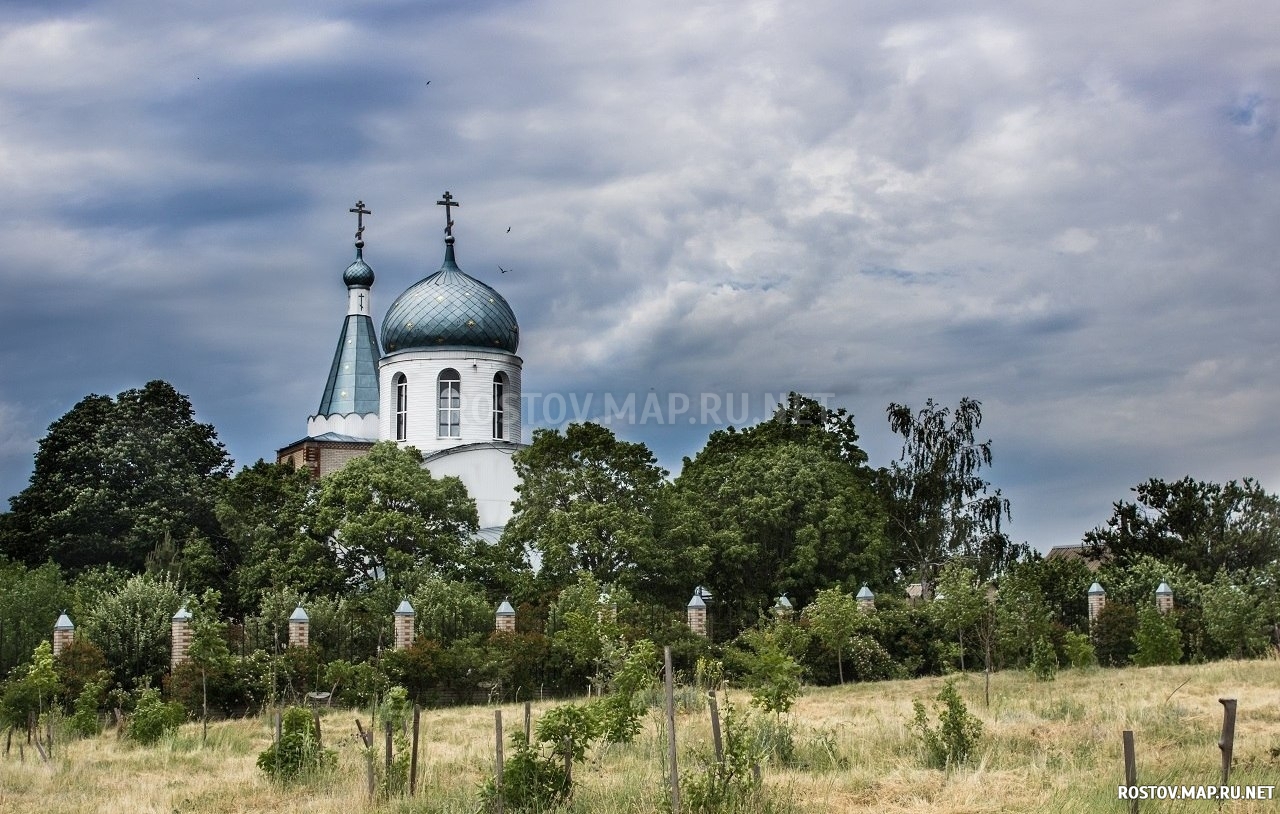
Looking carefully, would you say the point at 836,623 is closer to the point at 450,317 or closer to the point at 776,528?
the point at 776,528

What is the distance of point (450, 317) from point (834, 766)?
26772 millimetres

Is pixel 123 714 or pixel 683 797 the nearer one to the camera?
pixel 683 797

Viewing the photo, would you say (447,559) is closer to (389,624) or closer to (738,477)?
(389,624)

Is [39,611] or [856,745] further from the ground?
[39,611]

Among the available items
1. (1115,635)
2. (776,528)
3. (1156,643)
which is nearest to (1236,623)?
(1156,643)

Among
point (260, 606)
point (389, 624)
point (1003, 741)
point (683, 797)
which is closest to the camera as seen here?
point (683, 797)

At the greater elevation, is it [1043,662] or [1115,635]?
[1115,635]

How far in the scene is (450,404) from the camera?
4091 cm

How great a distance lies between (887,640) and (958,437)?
1144 centimetres

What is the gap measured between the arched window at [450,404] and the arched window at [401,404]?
105 cm

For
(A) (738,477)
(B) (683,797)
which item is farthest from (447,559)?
(B) (683,797)

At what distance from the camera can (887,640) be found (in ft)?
104

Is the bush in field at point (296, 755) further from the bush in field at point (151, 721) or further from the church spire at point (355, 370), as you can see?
the church spire at point (355, 370)

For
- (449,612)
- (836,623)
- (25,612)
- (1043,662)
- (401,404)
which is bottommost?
(1043,662)
